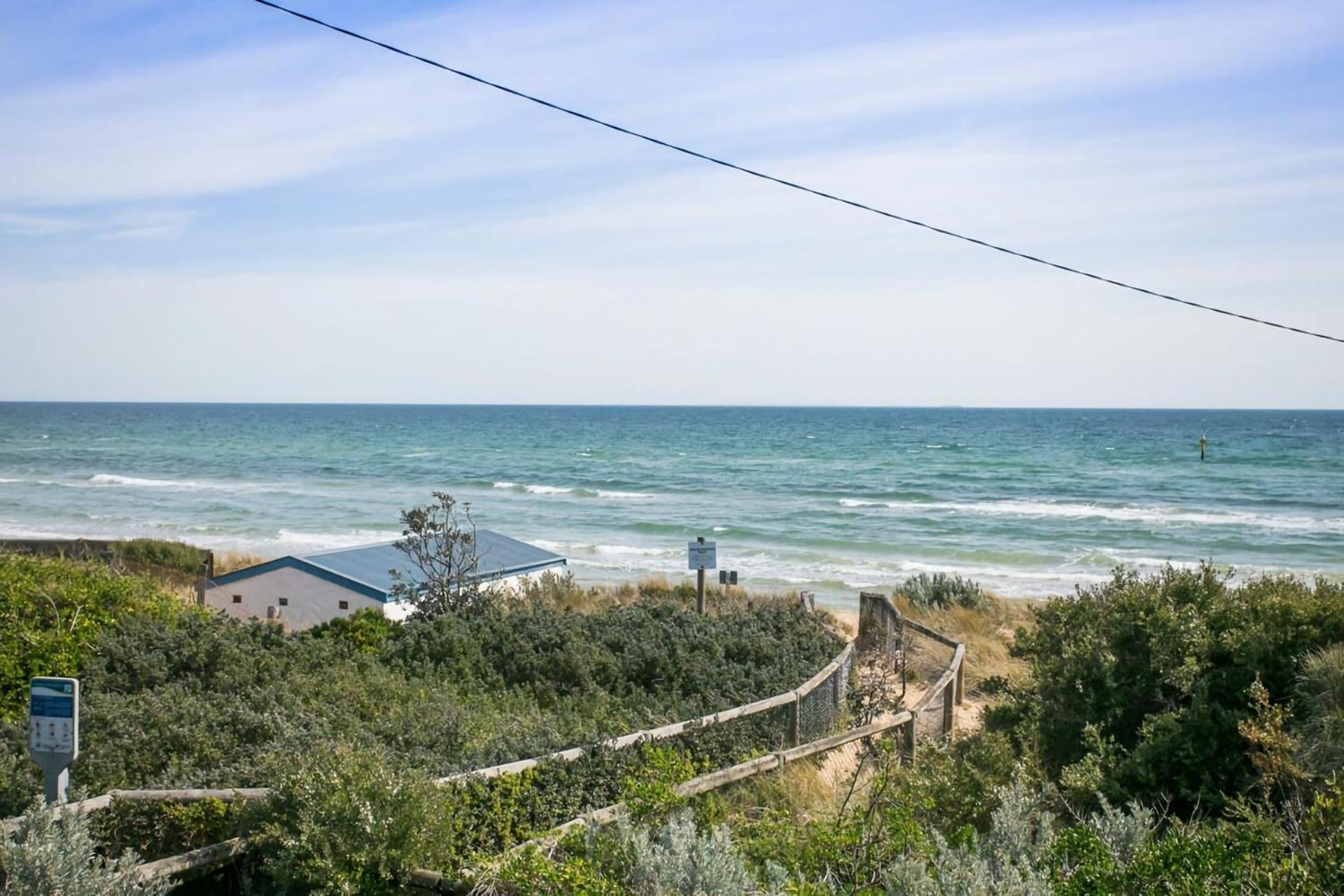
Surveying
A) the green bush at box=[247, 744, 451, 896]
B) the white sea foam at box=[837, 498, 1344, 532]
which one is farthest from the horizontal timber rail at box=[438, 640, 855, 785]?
the white sea foam at box=[837, 498, 1344, 532]

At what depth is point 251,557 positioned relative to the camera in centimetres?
2789

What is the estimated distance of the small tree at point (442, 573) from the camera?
13484mm

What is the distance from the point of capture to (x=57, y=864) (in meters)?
4.57

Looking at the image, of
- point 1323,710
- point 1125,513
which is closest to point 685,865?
point 1323,710

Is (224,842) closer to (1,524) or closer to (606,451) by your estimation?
(1,524)

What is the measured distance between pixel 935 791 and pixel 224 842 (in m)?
3.84

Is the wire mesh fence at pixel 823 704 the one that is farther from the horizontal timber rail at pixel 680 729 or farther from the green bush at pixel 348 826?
the green bush at pixel 348 826

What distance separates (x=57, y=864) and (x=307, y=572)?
11.0 meters

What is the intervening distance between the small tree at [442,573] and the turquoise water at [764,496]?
13625 millimetres

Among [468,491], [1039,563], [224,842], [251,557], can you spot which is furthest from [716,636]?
[468,491]

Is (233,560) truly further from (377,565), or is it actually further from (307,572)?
(307,572)

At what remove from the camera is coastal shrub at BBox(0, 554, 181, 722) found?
8.62 meters

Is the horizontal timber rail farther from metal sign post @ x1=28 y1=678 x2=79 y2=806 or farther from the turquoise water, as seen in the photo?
the turquoise water

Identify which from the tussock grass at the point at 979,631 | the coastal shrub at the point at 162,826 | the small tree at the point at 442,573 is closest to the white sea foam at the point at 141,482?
the tussock grass at the point at 979,631
